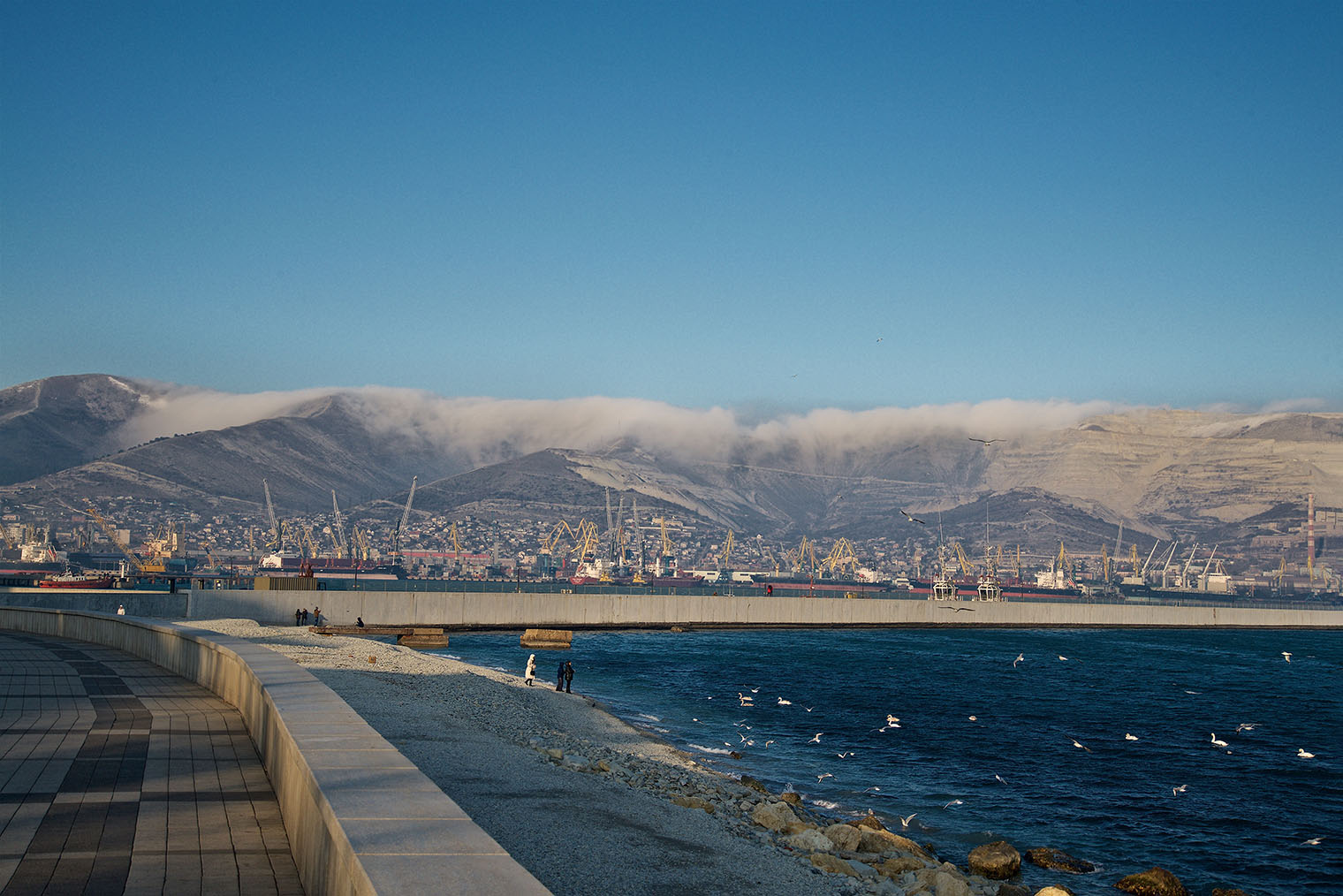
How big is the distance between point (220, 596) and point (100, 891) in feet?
187

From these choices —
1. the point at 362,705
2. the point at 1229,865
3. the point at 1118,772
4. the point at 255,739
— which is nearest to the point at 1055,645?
the point at 1118,772

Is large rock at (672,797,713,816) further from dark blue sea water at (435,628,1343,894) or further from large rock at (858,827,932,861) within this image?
dark blue sea water at (435,628,1343,894)

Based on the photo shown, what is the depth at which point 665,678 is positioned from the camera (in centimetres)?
5344

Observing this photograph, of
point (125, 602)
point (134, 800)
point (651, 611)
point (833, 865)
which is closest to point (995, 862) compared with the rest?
point (833, 865)

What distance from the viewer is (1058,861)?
2073cm

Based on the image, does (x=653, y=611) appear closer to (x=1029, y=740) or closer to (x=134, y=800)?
(x=1029, y=740)

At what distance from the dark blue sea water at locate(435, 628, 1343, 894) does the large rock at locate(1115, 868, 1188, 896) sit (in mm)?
509

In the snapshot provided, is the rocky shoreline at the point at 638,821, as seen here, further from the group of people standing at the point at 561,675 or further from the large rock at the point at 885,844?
the group of people standing at the point at 561,675

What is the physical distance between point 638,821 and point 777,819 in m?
5.08

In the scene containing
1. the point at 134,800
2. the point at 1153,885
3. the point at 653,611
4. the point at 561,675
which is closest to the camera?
the point at 134,800

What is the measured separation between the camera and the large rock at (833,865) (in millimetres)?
15711

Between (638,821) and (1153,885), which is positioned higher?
(638,821)

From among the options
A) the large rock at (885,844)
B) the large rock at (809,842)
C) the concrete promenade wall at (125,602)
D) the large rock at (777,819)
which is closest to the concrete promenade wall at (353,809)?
the large rock at (809,842)

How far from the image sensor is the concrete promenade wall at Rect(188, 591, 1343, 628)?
215 ft
